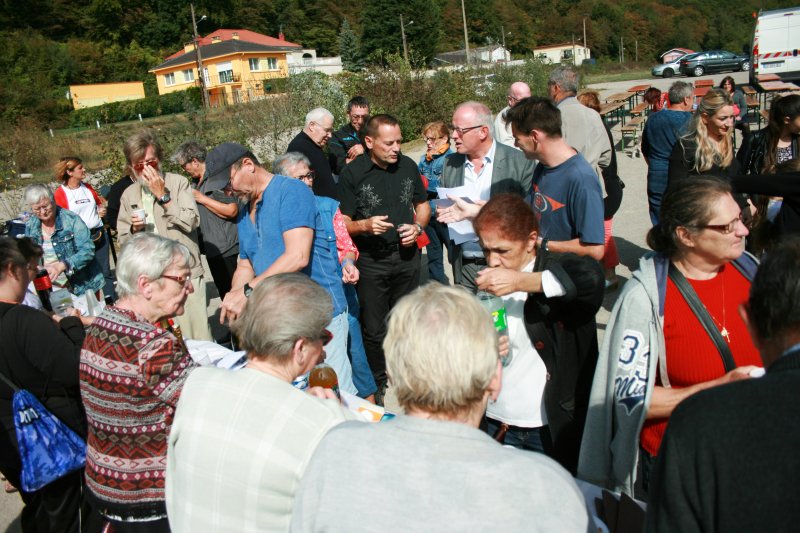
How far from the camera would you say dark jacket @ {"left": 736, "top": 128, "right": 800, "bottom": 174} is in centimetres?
477

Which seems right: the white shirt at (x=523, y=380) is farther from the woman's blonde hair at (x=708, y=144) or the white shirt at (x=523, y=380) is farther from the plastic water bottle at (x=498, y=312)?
the woman's blonde hair at (x=708, y=144)

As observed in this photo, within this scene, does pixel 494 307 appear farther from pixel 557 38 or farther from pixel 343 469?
pixel 557 38

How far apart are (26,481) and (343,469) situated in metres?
2.21

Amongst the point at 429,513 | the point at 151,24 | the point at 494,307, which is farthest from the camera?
the point at 151,24

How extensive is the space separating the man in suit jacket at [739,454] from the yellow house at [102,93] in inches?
2789

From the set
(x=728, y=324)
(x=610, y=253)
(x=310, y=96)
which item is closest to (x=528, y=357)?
(x=728, y=324)

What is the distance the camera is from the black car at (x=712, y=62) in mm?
40469

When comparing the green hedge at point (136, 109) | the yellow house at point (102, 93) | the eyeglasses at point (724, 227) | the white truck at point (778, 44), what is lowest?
the eyeglasses at point (724, 227)

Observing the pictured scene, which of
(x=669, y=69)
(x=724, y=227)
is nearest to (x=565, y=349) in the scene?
(x=724, y=227)

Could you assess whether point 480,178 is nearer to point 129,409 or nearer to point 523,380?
point 523,380

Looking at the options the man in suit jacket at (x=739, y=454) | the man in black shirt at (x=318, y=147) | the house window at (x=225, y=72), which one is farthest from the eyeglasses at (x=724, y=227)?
the house window at (x=225, y=72)

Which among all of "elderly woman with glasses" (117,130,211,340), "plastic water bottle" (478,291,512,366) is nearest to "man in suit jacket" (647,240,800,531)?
"plastic water bottle" (478,291,512,366)

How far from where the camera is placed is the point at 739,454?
1130 millimetres

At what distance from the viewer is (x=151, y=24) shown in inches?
3420
